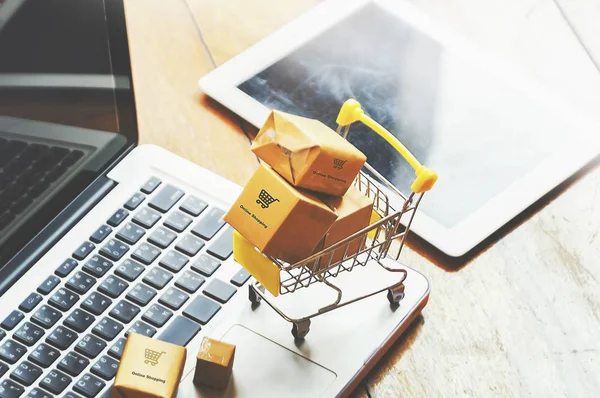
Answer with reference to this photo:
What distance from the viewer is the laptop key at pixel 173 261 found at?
70 cm

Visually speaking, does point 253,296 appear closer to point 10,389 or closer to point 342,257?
point 342,257

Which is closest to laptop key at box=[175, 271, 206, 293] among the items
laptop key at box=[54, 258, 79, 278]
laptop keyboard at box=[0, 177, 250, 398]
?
laptop keyboard at box=[0, 177, 250, 398]

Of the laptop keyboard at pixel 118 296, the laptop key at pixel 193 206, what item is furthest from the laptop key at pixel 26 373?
the laptop key at pixel 193 206

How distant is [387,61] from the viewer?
91 centimetres

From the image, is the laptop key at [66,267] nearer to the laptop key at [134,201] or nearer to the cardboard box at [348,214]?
the laptop key at [134,201]

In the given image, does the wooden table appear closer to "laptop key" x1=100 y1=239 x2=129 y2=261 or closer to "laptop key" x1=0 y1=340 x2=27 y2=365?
"laptop key" x1=100 y1=239 x2=129 y2=261

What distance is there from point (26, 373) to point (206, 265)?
0.18 m

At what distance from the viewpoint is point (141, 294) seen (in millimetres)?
677

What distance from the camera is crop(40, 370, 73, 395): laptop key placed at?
24.4 inches

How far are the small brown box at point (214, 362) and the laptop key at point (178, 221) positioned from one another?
15cm

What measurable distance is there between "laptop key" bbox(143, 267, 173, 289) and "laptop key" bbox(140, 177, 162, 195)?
0.09 metres

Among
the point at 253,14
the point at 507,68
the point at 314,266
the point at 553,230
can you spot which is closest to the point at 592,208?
the point at 553,230

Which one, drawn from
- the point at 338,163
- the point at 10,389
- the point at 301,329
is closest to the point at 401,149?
the point at 338,163

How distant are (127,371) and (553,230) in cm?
46
